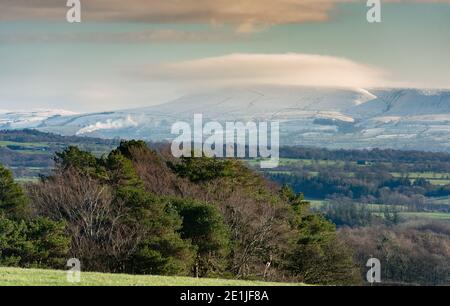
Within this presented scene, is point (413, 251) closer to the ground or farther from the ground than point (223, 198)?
closer to the ground

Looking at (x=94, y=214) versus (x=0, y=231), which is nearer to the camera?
(x=0, y=231)

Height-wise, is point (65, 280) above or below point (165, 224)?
below

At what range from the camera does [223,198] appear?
6088 cm

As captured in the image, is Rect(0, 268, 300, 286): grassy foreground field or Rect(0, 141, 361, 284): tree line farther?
Rect(0, 141, 361, 284): tree line

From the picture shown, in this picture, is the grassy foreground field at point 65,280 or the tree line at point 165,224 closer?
the grassy foreground field at point 65,280

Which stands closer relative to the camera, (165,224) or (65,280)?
(65,280)

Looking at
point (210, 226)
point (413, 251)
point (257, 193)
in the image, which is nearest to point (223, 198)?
point (257, 193)

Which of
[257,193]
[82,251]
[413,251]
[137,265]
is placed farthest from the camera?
[413,251]

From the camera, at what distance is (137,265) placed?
4597 centimetres

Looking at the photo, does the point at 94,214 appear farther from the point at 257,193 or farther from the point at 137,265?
the point at 257,193

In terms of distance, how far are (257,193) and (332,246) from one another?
6.51 m

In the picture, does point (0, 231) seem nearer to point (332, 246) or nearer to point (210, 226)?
point (210, 226)
